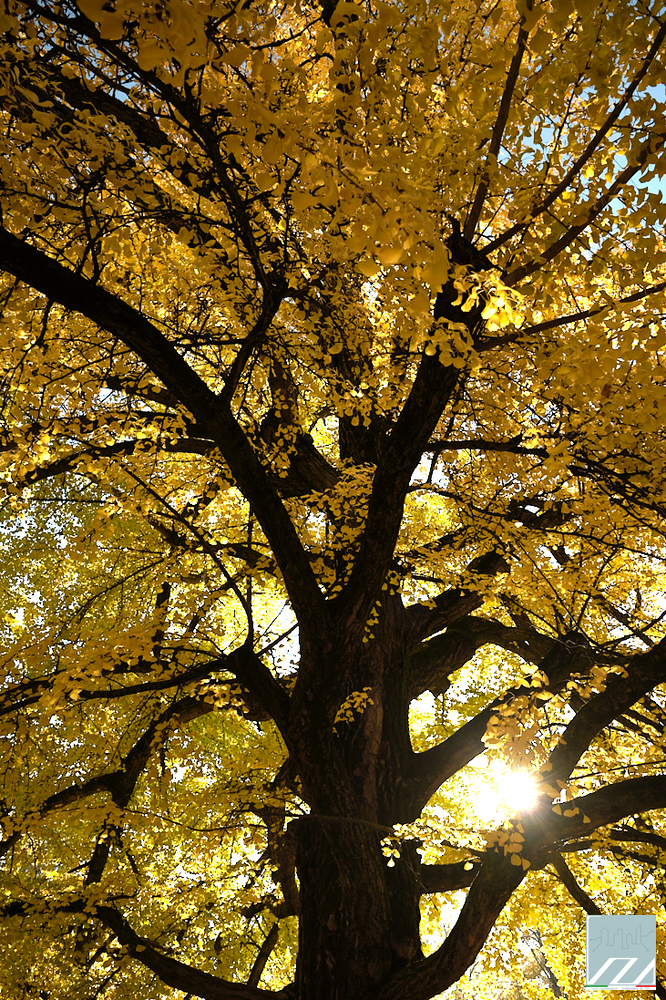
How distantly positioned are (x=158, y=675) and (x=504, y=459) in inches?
164

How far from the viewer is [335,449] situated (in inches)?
384

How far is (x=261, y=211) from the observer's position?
584 centimetres

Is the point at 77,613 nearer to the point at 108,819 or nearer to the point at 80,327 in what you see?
the point at 108,819

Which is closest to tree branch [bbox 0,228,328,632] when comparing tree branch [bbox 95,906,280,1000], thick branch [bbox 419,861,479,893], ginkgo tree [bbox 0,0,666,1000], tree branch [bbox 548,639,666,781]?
ginkgo tree [bbox 0,0,666,1000]

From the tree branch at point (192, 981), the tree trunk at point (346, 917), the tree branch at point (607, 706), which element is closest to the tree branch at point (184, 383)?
the tree trunk at point (346, 917)

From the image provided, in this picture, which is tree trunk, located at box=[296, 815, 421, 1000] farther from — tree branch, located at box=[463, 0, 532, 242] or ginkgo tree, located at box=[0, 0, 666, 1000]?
tree branch, located at box=[463, 0, 532, 242]

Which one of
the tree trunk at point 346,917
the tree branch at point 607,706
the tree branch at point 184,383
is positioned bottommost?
the tree trunk at point 346,917

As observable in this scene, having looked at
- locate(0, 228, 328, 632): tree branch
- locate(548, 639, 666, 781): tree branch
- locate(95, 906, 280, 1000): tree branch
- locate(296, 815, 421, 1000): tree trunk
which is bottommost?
locate(95, 906, 280, 1000): tree branch

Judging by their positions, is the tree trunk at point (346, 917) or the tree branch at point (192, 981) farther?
the tree branch at point (192, 981)

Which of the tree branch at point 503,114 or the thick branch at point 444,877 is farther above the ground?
the tree branch at point 503,114

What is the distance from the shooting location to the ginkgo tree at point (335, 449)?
2.82m

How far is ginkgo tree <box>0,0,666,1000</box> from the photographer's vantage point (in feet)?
9.25

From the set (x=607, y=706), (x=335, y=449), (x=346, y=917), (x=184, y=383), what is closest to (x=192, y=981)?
(x=346, y=917)

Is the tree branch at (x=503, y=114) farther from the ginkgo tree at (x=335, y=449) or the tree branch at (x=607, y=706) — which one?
the tree branch at (x=607, y=706)
